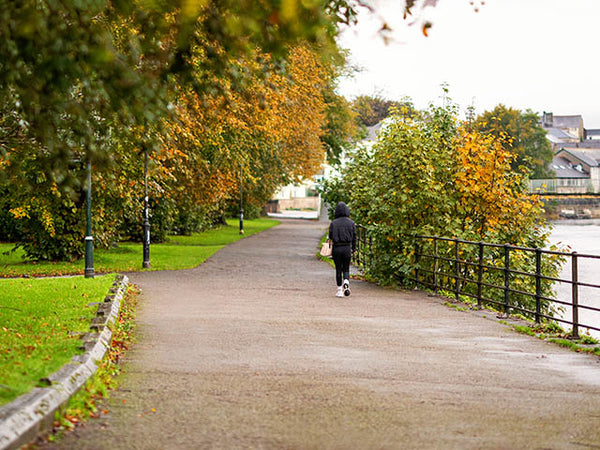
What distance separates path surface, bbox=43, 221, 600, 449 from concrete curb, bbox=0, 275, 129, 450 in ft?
0.76

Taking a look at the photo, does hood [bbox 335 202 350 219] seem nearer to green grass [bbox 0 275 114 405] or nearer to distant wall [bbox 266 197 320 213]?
green grass [bbox 0 275 114 405]

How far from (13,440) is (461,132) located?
16.8 metres

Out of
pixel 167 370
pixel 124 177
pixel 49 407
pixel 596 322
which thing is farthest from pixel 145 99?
pixel 596 322

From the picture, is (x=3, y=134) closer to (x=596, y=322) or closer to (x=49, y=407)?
(x=49, y=407)

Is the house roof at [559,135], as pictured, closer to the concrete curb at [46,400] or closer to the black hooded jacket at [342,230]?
the black hooded jacket at [342,230]

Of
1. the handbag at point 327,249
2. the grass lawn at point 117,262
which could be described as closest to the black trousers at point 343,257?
the handbag at point 327,249

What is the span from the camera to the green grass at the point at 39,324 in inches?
276

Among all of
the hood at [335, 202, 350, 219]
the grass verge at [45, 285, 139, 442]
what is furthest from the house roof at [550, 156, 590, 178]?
the grass verge at [45, 285, 139, 442]

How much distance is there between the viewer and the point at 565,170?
Answer: 14888 cm

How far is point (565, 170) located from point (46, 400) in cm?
15130

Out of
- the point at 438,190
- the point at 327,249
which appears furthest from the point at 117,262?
the point at 438,190

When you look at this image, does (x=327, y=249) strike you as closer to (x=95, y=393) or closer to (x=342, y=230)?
(x=342, y=230)

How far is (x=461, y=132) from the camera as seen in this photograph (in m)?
20.5

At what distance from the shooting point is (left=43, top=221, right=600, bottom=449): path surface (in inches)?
223
